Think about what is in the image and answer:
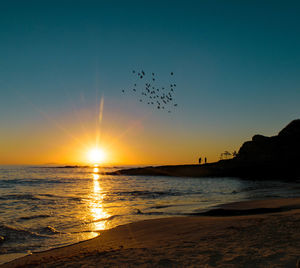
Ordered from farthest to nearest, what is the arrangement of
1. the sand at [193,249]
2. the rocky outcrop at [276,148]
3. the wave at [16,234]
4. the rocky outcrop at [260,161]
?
the rocky outcrop at [276,148] → the rocky outcrop at [260,161] → the wave at [16,234] → the sand at [193,249]

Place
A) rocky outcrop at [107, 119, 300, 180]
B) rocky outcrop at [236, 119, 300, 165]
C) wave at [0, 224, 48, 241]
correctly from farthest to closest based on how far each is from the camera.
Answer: rocky outcrop at [236, 119, 300, 165]
rocky outcrop at [107, 119, 300, 180]
wave at [0, 224, 48, 241]

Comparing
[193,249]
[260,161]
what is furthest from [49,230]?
[260,161]

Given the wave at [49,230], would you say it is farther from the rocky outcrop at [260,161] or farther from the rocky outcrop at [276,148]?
the rocky outcrop at [276,148]

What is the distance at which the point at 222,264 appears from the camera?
211 inches

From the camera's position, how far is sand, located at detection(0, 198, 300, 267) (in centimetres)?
563

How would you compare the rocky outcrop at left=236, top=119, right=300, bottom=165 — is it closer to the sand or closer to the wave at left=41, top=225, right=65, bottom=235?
the sand

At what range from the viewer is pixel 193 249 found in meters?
6.57

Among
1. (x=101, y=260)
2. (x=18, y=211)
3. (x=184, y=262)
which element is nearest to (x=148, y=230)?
(x=101, y=260)

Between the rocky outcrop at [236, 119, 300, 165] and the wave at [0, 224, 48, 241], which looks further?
the rocky outcrop at [236, 119, 300, 165]

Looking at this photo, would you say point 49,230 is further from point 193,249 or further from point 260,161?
point 260,161

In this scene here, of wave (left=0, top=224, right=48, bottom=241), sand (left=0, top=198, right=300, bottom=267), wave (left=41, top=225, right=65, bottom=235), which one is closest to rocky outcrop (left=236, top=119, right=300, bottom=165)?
sand (left=0, top=198, right=300, bottom=267)

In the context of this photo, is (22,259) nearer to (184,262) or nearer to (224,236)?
(184,262)

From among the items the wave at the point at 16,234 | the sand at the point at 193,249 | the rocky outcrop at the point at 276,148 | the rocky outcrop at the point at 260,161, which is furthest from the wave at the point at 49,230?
the rocky outcrop at the point at 276,148

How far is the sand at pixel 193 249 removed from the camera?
5.63 m
